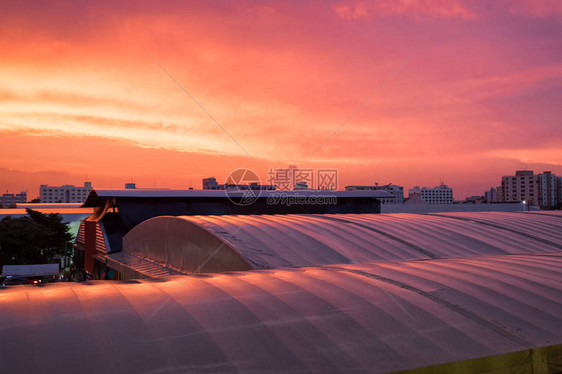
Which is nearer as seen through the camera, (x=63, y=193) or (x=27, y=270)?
(x=27, y=270)

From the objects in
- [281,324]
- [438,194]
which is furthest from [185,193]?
[438,194]

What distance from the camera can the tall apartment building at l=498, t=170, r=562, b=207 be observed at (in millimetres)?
143875

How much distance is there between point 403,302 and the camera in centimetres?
653

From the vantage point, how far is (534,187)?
477 ft

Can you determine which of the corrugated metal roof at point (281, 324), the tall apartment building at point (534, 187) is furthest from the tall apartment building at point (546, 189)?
the corrugated metal roof at point (281, 324)

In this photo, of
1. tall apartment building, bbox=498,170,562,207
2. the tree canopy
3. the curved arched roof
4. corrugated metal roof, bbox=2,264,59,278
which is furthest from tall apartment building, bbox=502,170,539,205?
corrugated metal roof, bbox=2,264,59,278

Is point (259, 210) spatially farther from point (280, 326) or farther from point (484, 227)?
point (280, 326)

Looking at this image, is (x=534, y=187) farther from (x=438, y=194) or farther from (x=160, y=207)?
(x=160, y=207)

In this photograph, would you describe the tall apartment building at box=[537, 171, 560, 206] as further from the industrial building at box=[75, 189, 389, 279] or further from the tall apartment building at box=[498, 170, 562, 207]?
the industrial building at box=[75, 189, 389, 279]

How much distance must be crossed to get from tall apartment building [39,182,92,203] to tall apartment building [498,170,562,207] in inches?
6258

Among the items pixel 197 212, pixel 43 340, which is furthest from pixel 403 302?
pixel 197 212

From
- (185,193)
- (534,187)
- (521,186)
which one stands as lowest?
(185,193)

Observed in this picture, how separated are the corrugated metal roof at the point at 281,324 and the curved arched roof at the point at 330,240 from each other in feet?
17.5

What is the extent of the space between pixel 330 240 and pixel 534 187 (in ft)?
505
